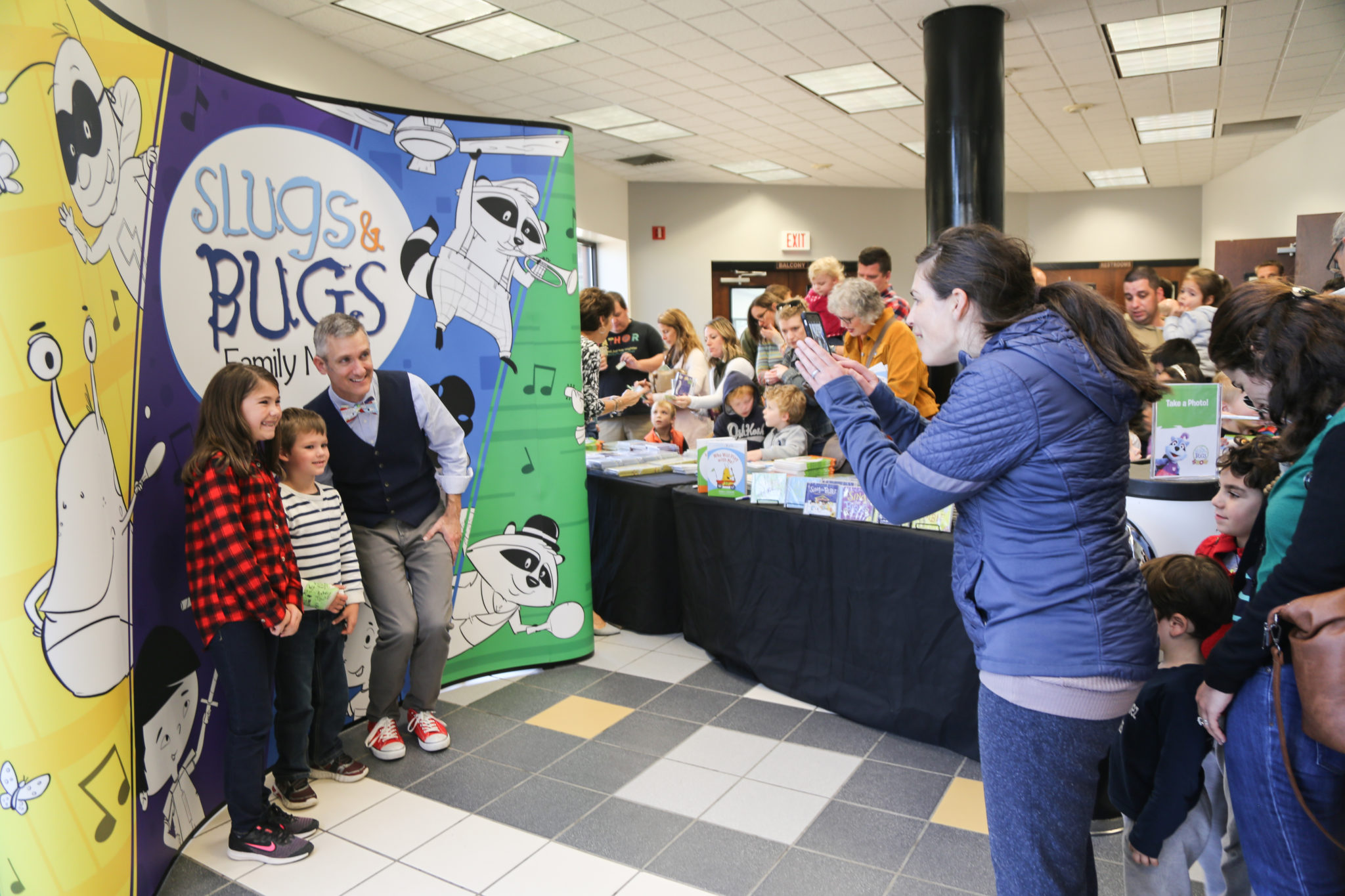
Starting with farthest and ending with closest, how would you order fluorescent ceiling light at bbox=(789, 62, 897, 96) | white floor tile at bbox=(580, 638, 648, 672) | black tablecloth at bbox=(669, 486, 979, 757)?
1. fluorescent ceiling light at bbox=(789, 62, 897, 96)
2. white floor tile at bbox=(580, 638, 648, 672)
3. black tablecloth at bbox=(669, 486, 979, 757)

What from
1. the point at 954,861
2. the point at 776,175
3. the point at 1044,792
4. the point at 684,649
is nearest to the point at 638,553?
the point at 684,649

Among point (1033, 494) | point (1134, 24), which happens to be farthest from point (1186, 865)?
point (1134, 24)

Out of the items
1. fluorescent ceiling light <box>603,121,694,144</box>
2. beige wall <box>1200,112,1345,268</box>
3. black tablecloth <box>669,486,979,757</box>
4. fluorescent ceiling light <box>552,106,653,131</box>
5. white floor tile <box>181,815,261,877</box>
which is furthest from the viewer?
fluorescent ceiling light <box>603,121,694,144</box>

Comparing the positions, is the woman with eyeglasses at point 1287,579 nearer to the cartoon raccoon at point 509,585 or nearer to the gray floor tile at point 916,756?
the gray floor tile at point 916,756

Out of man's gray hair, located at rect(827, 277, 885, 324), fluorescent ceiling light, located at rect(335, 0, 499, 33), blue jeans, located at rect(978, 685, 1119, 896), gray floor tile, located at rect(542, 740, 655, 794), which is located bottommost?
gray floor tile, located at rect(542, 740, 655, 794)

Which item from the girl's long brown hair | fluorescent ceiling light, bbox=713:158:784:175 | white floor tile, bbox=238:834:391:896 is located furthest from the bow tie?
fluorescent ceiling light, bbox=713:158:784:175

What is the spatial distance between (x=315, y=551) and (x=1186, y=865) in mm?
2353

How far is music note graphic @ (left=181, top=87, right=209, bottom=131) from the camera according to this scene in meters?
2.51

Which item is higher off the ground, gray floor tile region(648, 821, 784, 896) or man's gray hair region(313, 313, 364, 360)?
man's gray hair region(313, 313, 364, 360)

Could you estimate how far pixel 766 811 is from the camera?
2598 mm

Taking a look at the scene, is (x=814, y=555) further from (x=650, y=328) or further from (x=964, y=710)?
(x=650, y=328)

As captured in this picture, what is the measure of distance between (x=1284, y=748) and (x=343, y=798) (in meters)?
2.54

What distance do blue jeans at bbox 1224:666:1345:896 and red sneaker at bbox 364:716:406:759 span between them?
8.16 ft

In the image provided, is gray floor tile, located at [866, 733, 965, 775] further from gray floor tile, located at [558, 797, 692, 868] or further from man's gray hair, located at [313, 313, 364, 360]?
man's gray hair, located at [313, 313, 364, 360]
